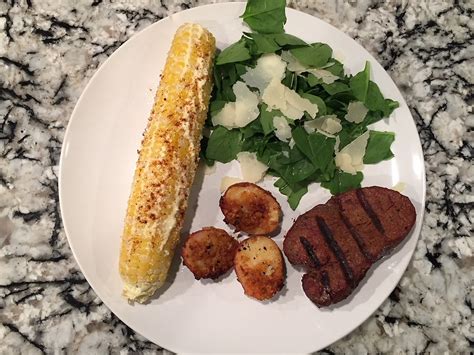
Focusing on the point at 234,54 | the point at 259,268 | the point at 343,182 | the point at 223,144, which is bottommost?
the point at 259,268

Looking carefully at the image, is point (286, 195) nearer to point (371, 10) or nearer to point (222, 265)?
point (222, 265)

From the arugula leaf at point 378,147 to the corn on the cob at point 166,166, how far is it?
58 cm

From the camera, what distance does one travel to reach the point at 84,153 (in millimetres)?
2064

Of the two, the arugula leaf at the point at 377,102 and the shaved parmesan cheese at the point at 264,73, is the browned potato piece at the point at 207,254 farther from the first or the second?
the arugula leaf at the point at 377,102

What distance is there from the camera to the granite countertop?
212cm

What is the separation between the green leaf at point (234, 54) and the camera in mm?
2062

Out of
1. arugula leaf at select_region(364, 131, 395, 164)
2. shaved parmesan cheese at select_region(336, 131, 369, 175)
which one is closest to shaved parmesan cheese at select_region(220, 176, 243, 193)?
shaved parmesan cheese at select_region(336, 131, 369, 175)

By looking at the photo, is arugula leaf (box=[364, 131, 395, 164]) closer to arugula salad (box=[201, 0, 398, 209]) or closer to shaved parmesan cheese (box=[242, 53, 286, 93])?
arugula salad (box=[201, 0, 398, 209])

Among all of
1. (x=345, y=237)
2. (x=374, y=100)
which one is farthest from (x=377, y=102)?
(x=345, y=237)

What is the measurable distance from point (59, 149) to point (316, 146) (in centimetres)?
97

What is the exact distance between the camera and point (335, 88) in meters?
2.08

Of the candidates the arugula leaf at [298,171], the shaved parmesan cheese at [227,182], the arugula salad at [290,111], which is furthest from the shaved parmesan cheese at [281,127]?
the shaved parmesan cheese at [227,182]

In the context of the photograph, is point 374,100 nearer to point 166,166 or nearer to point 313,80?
point 313,80

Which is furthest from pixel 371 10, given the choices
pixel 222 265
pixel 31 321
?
pixel 31 321
